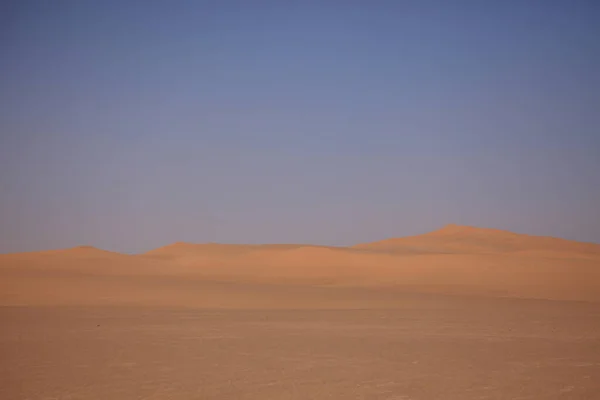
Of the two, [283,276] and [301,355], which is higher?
[283,276]

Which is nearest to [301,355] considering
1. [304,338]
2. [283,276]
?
[304,338]

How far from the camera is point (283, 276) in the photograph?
32719 mm

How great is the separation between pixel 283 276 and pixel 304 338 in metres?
21.3

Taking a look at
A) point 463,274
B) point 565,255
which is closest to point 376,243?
point 565,255

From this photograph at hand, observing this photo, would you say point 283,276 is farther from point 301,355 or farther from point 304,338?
point 301,355

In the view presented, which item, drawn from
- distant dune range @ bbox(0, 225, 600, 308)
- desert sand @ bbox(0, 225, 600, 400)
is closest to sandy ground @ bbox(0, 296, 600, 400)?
desert sand @ bbox(0, 225, 600, 400)

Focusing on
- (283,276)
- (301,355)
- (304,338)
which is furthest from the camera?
(283,276)

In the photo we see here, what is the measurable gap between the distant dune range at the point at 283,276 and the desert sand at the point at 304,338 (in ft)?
0.50

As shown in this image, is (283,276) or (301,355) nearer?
(301,355)

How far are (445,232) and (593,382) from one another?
54.3m

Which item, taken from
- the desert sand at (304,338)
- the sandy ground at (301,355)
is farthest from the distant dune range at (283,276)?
the sandy ground at (301,355)

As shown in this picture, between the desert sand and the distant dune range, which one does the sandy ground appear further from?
the distant dune range

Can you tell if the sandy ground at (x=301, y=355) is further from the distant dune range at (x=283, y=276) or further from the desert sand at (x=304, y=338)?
the distant dune range at (x=283, y=276)

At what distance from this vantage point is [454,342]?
11.0 metres
